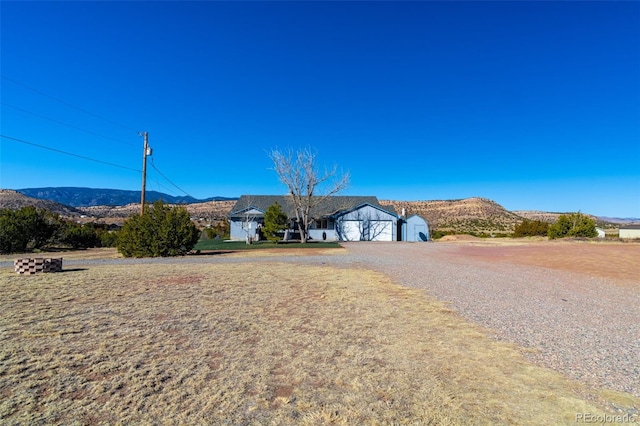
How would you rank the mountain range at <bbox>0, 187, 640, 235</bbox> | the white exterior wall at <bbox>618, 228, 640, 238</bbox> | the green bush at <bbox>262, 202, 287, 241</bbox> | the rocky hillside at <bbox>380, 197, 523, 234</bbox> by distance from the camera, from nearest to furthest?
the green bush at <bbox>262, 202, 287, 241</bbox> → the white exterior wall at <bbox>618, 228, 640, 238</bbox> → the mountain range at <bbox>0, 187, 640, 235</bbox> → the rocky hillside at <bbox>380, 197, 523, 234</bbox>

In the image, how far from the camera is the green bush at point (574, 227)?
129 ft

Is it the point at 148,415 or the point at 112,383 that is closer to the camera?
the point at 148,415

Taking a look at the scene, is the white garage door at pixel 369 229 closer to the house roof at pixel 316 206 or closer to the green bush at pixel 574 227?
the house roof at pixel 316 206

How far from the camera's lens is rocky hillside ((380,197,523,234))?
8085 cm

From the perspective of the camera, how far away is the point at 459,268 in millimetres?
14188

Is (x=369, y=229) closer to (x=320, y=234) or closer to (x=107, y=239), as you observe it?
(x=320, y=234)

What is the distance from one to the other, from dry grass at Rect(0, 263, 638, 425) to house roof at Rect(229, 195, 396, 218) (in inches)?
1239

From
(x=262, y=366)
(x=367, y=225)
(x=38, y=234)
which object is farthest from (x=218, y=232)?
(x=262, y=366)

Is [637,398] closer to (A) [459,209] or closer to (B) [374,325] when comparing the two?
(B) [374,325]

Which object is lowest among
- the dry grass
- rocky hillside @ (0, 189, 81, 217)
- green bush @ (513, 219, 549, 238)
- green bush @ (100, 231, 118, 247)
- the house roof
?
the dry grass

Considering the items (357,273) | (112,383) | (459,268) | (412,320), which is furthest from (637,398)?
(459,268)

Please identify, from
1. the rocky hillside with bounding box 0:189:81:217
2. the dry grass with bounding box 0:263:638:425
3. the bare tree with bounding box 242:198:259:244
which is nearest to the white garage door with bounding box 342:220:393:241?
the bare tree with bounding box 242:198:259:244

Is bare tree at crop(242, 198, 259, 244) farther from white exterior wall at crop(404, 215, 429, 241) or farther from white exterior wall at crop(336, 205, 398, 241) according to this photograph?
white exterior wall at crop(404, 215, 429, 241)

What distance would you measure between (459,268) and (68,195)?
22280 centimetres
